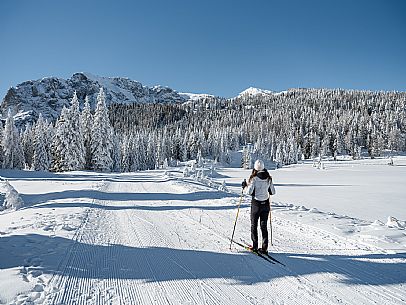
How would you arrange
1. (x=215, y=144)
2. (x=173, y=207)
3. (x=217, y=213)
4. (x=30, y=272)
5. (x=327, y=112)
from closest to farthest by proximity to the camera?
(x=30, y=272) → (x=217, y=213) → (x=173, y=207) → (x=215, y=144) → (x=327, y=112)

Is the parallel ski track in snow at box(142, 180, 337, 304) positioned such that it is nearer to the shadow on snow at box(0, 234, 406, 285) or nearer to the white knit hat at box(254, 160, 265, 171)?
the shadow on snow at box(0, 234, 406, 285)

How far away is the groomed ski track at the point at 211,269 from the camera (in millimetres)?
4418

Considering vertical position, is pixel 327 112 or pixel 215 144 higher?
pixel 327 112

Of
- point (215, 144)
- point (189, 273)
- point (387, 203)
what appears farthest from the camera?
point (215, 144)

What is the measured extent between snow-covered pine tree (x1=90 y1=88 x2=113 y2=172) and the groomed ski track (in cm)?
3539

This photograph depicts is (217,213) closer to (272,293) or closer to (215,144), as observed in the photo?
(272,293)

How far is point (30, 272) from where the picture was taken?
4941 mm

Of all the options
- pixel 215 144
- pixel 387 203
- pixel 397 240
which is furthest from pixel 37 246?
pixel 215 144

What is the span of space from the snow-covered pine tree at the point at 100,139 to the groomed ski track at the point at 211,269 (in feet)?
116

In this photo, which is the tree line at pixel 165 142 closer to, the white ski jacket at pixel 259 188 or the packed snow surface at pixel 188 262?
the packed snow surface at pixel 188 262

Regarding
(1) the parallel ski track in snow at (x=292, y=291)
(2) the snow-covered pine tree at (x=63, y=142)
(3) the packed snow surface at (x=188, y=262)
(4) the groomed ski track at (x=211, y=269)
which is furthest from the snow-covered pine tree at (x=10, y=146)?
(1) the parallel ski track in snow at (x=292, y=291)

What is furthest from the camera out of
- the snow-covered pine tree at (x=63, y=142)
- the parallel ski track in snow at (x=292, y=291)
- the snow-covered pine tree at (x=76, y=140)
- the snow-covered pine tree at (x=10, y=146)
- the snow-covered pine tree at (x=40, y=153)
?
the snow-covered pine tree at (x=40, y=153)

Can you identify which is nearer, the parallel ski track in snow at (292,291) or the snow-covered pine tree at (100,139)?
the parallel ski track in snow at (292,291)

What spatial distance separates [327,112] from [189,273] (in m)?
211
